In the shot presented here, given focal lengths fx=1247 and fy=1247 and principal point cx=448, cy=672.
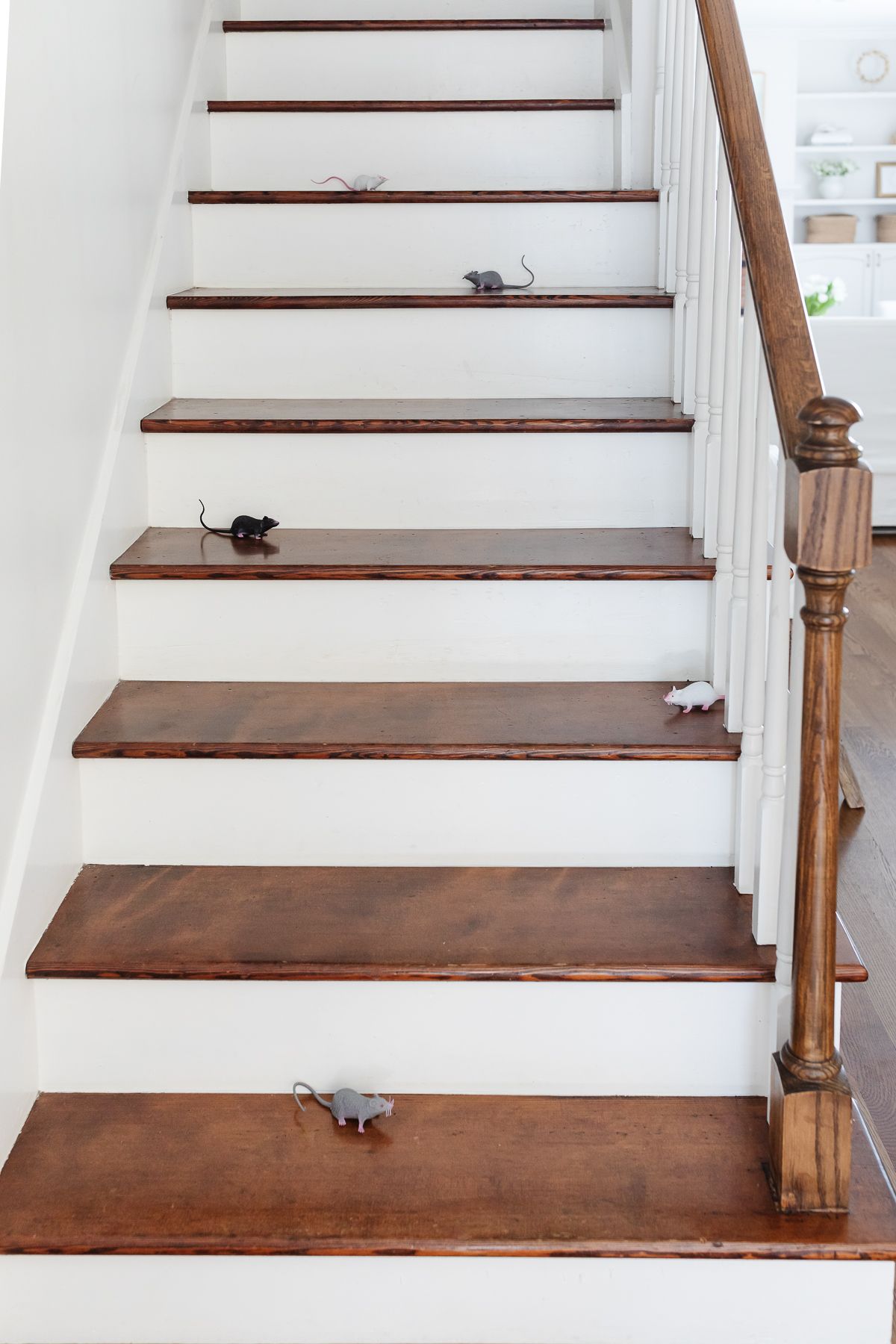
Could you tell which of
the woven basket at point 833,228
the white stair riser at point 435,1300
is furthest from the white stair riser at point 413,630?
the woven basket at point 833,228

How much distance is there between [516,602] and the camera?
6.19 feet

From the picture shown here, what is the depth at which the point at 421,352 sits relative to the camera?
2.26m

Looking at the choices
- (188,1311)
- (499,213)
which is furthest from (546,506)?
(188,1311)

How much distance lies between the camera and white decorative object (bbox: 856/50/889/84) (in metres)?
9.21

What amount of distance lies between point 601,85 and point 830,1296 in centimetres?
245

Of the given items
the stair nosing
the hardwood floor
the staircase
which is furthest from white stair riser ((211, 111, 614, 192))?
the hardwood floor

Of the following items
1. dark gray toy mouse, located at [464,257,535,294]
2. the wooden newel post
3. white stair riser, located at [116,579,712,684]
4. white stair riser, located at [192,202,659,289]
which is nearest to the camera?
the wooden newel post

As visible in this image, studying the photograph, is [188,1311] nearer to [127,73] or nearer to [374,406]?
[374,406]

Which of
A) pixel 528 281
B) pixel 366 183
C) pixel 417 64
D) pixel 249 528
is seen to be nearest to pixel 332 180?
pixel 366 183

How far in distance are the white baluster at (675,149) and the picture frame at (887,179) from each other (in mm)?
7839

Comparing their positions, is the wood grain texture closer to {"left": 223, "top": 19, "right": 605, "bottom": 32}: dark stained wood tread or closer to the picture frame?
{"left": 223, "top": 19, "right": 605, "bottom": 32}: dark stained wood tread

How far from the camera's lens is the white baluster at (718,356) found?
174 cm

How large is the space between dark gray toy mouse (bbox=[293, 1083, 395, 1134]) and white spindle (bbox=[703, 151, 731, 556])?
910 millimetres

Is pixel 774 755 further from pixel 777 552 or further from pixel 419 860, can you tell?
pixel 419 860
